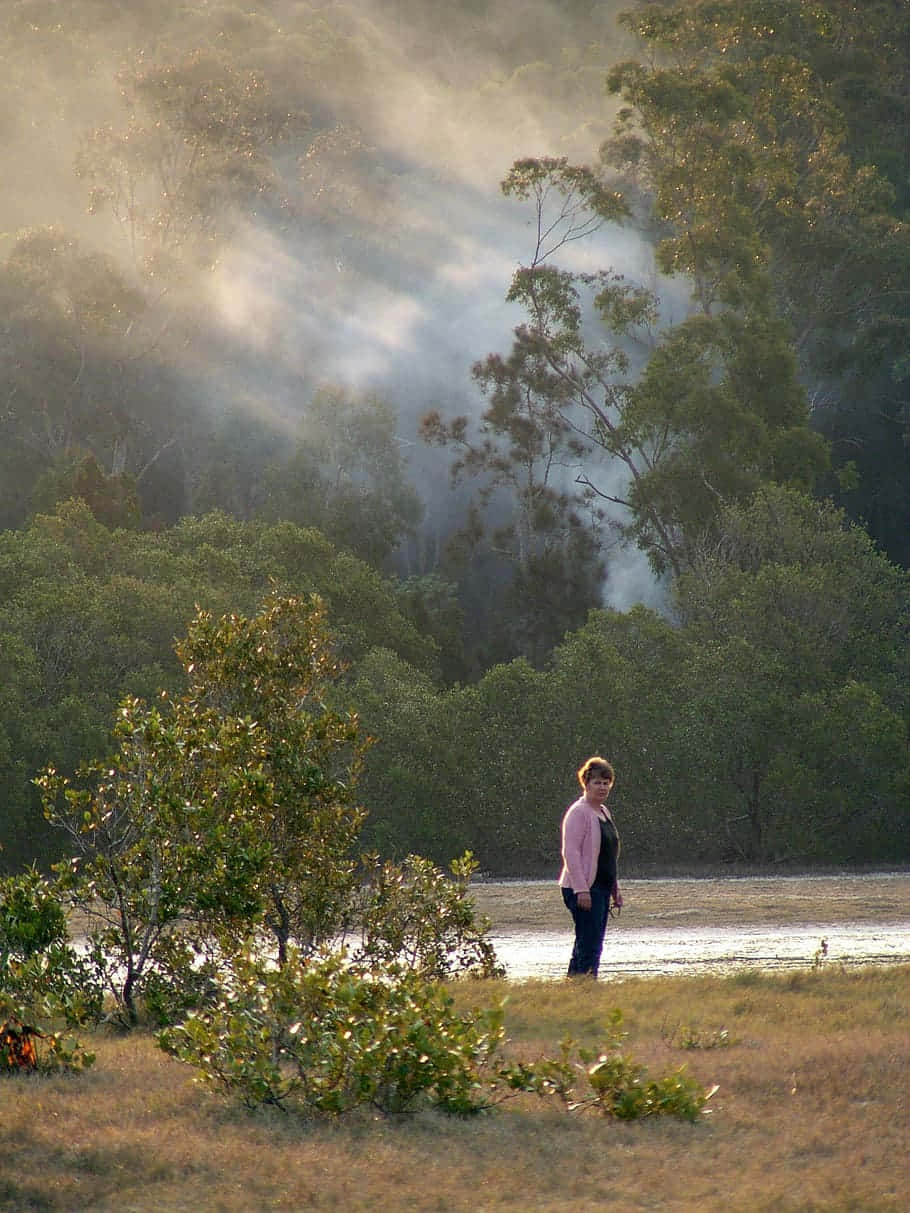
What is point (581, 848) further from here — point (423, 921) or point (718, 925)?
point (718, 925)

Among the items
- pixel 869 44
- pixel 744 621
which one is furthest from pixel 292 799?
pixel 869 44

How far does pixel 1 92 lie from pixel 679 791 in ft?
176

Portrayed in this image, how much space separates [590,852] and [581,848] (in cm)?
6

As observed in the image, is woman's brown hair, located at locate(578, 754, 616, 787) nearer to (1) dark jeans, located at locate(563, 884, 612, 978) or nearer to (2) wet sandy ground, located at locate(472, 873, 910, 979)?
(1) dark jeans, located at locate(563, 884, 612, 978)

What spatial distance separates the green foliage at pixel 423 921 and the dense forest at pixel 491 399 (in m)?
9.47

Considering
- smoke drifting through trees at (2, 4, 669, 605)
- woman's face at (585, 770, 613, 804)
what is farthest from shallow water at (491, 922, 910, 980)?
smoke drifting through trees at (2, 4, 669, 605)

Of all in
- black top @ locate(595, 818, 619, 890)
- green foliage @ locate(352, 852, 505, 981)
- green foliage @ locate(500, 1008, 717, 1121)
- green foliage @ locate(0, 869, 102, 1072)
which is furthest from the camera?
green foliage @ locate(352, 852, 505, 981)

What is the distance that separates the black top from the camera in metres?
9.80

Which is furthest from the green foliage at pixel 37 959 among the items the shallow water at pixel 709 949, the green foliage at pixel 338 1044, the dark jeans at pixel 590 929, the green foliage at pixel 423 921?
the shallow water at pixel 709 949

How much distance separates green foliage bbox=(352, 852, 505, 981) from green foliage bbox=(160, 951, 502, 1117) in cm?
313

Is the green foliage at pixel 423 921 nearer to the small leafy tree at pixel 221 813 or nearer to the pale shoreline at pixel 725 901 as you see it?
the small leafy tree at pixel 221 813

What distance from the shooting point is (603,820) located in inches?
388

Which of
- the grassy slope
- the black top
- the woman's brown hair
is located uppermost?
the woman's brown hair

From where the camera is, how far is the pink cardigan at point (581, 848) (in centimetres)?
968
